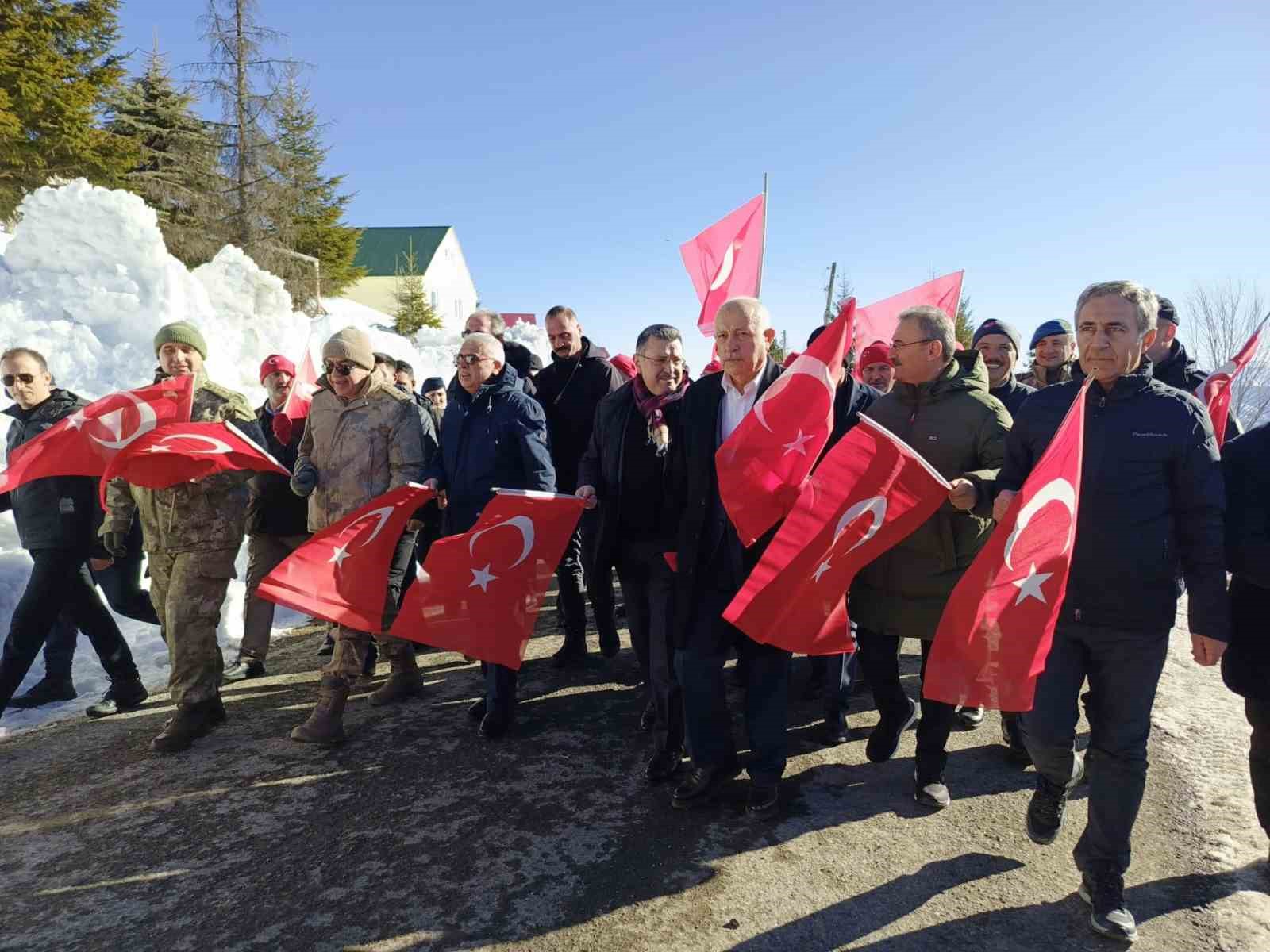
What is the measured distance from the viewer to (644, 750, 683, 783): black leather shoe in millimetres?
3932

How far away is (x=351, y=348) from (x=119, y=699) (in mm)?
2857

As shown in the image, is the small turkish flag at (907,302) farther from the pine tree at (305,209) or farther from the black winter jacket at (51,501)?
the pine tree at (305,209)

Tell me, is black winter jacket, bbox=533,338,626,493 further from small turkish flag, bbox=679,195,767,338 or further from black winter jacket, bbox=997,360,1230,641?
black winter jacket, bbox=997,360,1230,641

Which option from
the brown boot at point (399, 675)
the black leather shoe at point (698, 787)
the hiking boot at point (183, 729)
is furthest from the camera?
the brown boot at point (399, 675)

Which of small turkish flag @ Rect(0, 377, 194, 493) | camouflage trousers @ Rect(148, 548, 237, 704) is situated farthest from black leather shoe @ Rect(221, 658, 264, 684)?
small turkish flag @ Rect(0, 377, 194, 493)

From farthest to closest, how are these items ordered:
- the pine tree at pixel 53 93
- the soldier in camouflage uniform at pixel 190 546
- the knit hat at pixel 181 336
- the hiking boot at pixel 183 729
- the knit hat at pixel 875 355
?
the pine tree at pixel 53 93
the knit hat at pixel 875 355
the knit hat at pixel 181 336
the soldier in camouflage uniform at pixel 190 546
the hiking boot at pixel 183 729

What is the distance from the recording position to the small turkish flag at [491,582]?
168 inches

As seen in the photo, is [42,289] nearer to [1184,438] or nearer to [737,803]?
[737,803]

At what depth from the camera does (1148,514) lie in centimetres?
279

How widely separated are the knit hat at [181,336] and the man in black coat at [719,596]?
3100 millimetres

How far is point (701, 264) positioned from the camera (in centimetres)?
887

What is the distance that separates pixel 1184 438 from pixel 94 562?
593cm

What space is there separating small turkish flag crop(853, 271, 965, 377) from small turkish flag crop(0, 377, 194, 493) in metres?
6.92

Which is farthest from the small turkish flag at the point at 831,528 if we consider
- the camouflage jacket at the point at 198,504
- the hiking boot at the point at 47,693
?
the hiking boot at the point at 47,693
